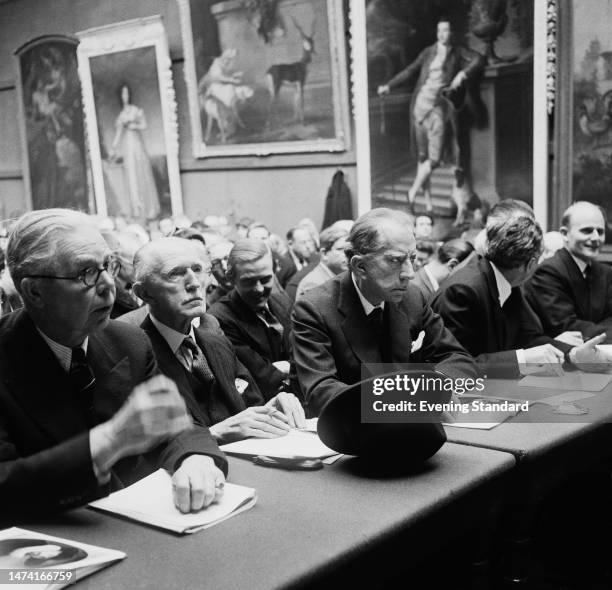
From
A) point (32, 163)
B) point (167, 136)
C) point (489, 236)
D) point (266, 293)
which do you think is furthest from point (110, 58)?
point (489, 236)

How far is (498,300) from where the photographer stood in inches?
156

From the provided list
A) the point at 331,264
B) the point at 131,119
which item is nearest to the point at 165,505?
the point at 331,264

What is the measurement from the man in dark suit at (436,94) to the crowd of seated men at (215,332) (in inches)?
159

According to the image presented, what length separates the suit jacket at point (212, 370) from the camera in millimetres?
2957

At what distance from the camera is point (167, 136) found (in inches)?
512

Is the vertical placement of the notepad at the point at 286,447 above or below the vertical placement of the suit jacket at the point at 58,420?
below

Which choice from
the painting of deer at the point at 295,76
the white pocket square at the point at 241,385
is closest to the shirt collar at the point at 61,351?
the white pocket square at the point at 241,385

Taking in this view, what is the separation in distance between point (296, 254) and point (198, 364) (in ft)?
19.0

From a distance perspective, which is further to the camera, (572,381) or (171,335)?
(572,381)

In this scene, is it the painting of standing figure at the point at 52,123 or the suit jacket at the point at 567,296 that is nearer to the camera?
the suit jacket at the point at 567,296

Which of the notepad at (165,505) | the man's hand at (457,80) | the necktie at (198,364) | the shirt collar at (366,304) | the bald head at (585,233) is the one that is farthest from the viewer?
the man's hand at (457,80)

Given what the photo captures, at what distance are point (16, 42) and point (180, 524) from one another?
15.8m

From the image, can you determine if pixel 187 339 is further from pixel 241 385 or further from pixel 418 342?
pixel 418 342

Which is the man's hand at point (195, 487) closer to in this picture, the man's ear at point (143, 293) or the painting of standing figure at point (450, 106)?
the man's ear at point (143, 293)
